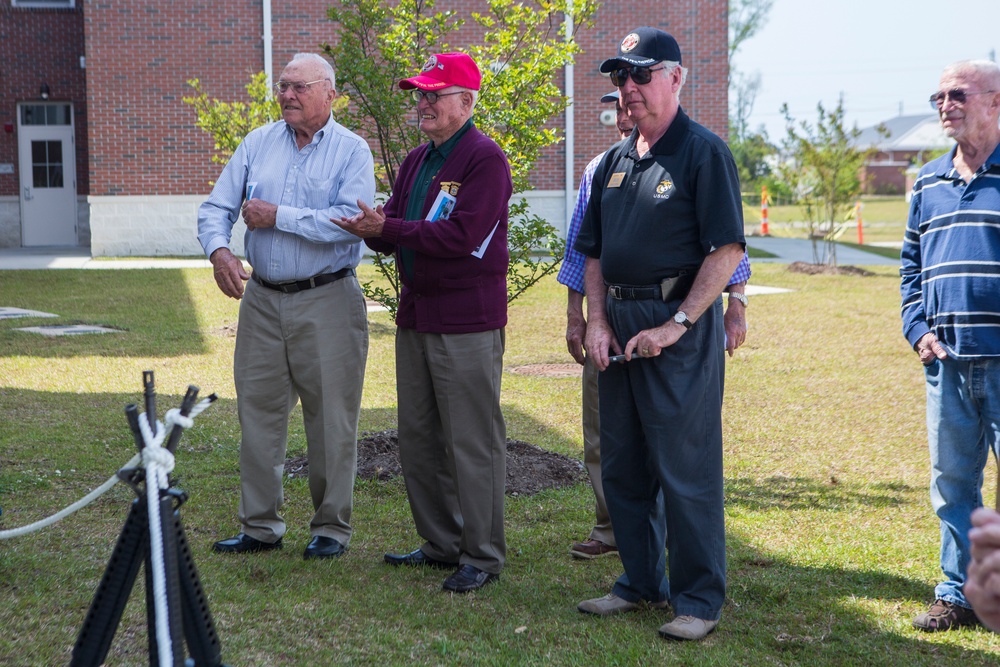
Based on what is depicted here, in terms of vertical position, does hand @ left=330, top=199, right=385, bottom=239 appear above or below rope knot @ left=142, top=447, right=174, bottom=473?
above

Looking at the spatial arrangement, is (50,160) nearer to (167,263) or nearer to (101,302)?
(167,263)

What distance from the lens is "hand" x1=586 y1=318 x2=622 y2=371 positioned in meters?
4.26

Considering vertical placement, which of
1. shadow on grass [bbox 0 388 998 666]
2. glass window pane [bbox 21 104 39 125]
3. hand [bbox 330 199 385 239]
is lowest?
shadow on grass [bbox 0 388 998 666]

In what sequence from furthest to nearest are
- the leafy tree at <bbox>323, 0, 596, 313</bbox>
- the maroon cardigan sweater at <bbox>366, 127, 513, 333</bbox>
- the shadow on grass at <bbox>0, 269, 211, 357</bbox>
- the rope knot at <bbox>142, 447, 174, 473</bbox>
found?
the shadow on grass at <bbox>0, 269, 211, 357</bbox>, the leafy tree at <bbox>323, 0, 596, 313</bbox>, the maroon cardigan sweater at <bbox>366, 127, 513, 333</bbox>, the rope knot at <bbox>142, 447, 174, 473</bbox>

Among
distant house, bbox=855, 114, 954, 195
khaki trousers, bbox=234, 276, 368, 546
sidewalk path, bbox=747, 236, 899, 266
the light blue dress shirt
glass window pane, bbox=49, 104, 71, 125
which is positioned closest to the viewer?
the light blue dress shirt

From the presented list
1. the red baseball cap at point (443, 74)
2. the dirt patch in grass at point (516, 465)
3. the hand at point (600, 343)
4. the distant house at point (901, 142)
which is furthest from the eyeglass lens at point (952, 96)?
the distant house at point (901, 142)

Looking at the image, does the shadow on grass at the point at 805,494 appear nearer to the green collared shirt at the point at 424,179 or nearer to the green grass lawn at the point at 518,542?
the green grass lawn at the point at 518,542

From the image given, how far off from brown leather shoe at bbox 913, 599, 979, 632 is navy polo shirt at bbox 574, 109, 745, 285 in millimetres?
1647

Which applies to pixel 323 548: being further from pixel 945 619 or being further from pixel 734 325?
pixel 945 619

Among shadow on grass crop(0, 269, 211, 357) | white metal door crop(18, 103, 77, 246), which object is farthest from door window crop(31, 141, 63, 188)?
shadow on grass crop(0, 269, 211, 357)

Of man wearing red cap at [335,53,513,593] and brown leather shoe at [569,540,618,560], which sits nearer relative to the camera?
man wearing red cap at [335,53,513,593]

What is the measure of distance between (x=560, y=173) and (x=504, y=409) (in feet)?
50.2

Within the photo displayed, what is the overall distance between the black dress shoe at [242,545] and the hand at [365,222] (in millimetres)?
1542

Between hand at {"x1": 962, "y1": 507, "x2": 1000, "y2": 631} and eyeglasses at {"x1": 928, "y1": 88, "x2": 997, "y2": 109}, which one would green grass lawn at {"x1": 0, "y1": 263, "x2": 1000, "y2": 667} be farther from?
hand at {"x1": 962, "y1": 507, "x2": 1000, "y2": 631}
